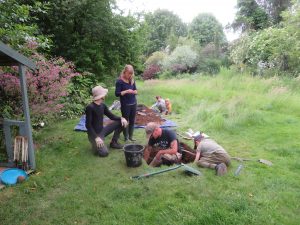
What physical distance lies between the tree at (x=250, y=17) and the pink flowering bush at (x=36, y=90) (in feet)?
58.2

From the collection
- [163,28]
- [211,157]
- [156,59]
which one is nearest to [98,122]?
[211,157]

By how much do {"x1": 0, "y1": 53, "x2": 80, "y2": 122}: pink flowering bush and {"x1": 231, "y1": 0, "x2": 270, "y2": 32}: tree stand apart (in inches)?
698

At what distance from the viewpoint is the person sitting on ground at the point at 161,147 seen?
4.86 m

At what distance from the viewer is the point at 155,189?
3.95 m

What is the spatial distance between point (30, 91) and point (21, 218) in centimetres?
354

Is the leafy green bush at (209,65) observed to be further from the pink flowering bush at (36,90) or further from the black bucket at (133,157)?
the black bucket at (133,157)

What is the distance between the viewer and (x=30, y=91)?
627cm

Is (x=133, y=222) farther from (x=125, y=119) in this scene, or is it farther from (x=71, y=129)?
(x=71, y=129)

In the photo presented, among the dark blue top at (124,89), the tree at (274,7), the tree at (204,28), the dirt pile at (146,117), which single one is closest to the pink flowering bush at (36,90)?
the dark blue top at (124,89)

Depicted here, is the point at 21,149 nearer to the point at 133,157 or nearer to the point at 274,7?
the point at 133,157

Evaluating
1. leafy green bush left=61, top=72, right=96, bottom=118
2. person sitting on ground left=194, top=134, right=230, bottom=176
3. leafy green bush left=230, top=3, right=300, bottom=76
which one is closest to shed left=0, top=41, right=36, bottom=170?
person sitting on ground left=194, top=134, right=230, bottom=176

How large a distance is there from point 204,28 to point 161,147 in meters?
27.6

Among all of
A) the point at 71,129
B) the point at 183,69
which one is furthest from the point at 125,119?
the point at 183,69

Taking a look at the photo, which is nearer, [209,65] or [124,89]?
[124,89]
